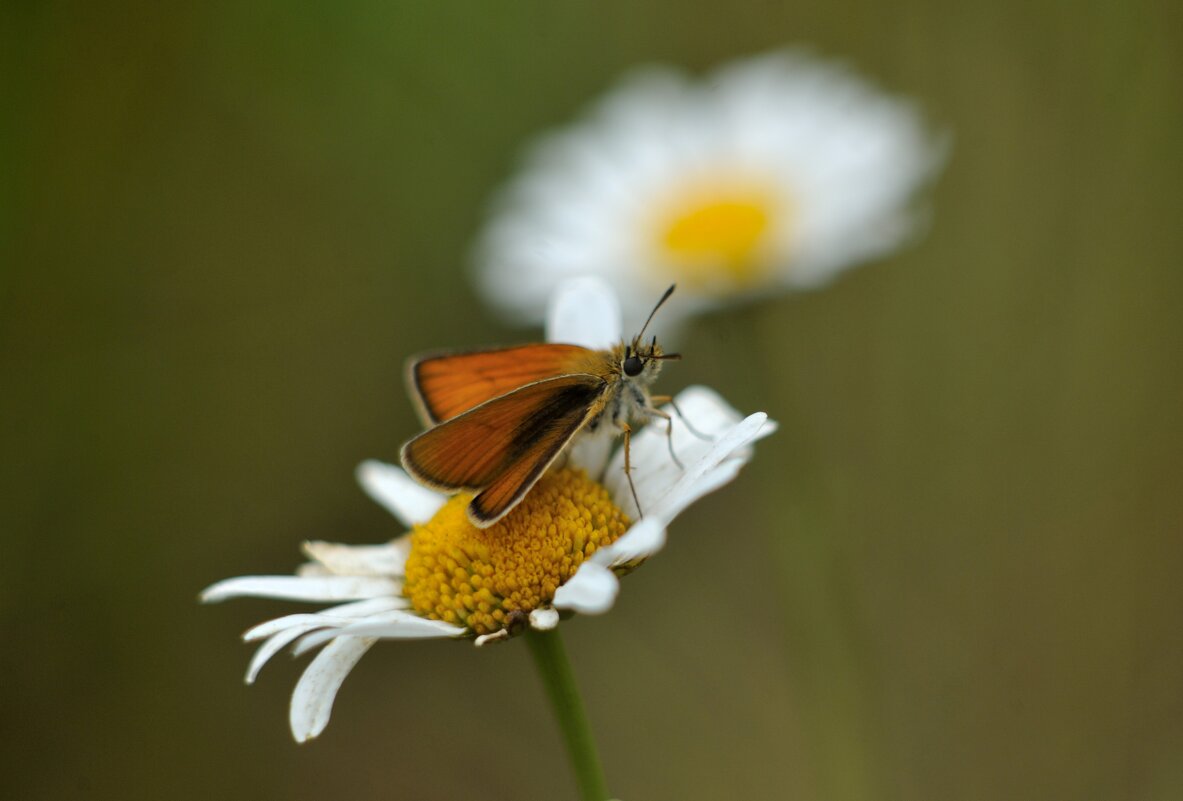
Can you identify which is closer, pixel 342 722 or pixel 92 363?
pixel 342 722

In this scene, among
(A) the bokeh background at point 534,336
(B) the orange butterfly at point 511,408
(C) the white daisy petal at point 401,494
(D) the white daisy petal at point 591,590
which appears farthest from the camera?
(A) the bokeh background at point 534,336

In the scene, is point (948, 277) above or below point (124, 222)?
below

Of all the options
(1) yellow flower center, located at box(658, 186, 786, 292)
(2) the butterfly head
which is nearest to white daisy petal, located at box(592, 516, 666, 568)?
(2) the butterfly head

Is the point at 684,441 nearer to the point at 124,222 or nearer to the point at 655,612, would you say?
the point at 655,612

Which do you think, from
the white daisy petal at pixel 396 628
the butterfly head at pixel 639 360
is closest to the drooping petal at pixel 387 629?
the white daisy petal at pixel 396 628

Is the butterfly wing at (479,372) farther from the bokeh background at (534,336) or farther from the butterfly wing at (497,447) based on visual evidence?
the bokeh background at (534,336)

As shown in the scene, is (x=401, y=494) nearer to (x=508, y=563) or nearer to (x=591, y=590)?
(x=508, y=563)

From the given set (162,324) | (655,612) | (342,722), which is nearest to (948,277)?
(655,612)
